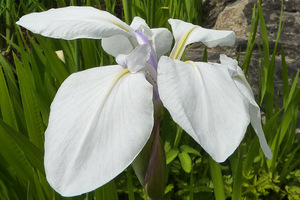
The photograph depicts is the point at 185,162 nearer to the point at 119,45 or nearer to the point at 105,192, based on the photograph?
the point at 105,192

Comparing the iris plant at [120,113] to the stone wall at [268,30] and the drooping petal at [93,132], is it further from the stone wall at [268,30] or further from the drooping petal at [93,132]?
the stone wall at [268,30]

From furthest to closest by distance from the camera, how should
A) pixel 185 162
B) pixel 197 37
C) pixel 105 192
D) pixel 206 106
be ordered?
pixel 185 162 → pixel 105 192 → pixel 197 37 → pixel 206 106

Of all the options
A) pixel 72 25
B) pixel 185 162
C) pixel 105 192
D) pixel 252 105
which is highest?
pixel 72 25

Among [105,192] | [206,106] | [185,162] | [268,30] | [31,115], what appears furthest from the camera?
[268,30]

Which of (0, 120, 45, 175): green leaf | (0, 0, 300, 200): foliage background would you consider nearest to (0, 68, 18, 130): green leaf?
(0, 0, 300, 200): foliage background

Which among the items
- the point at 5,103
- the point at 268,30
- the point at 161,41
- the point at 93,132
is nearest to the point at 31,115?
the point at 5,103
